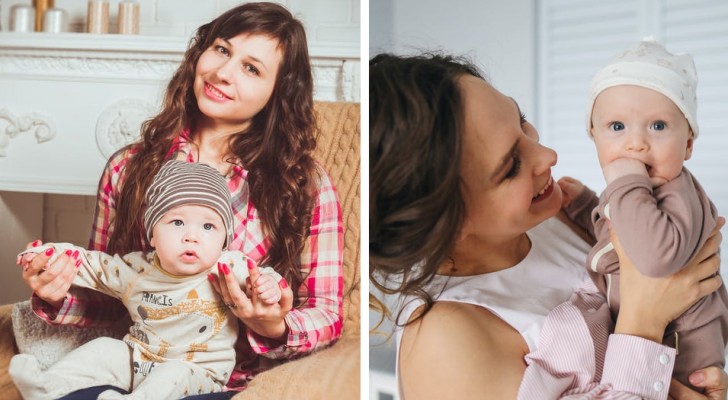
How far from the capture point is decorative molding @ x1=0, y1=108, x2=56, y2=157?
179 cm

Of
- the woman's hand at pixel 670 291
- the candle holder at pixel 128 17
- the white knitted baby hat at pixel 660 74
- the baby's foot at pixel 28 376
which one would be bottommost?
the baby's foot at pixel 28 376

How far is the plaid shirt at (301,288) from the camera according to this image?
157cm

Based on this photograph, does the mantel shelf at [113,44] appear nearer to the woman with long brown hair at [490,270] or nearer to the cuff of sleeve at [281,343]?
the woman with long brown hair at [490,270]

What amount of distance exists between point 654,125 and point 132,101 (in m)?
1.15

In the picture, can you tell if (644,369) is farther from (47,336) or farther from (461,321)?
(47,336)

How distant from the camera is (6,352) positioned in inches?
64.9

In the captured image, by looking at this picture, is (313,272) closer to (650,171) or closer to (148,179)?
(148,179)

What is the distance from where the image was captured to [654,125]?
122 cm

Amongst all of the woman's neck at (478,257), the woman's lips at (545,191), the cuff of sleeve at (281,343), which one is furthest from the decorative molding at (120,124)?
Answer: the woman's lips at (545,191)

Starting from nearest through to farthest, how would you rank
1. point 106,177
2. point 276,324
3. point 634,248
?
point 634,248 < point 276,324 < point 106,177

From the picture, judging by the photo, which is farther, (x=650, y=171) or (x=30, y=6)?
(x=30, y=6)

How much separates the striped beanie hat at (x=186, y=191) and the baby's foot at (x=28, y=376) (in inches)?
14.3

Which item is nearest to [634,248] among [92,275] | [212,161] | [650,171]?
[650,171]

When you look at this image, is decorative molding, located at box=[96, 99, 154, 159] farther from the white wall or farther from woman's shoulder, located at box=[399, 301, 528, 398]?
woman's shoulder, located at box=[399, 301, 528, 398]
